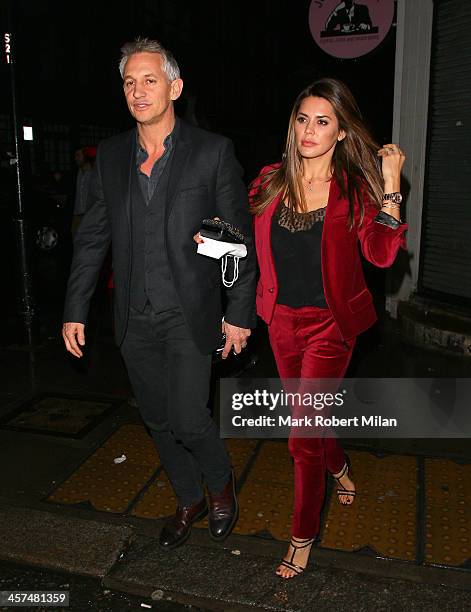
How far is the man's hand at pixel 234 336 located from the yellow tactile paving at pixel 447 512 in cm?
145

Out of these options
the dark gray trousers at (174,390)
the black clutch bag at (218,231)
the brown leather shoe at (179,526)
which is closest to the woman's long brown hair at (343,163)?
the black clutch bag at (218,231)

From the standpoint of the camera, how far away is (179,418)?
10.3 feet

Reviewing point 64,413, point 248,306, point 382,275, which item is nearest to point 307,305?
point 248,306

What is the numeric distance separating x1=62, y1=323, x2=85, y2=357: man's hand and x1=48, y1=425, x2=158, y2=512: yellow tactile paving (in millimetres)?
1080

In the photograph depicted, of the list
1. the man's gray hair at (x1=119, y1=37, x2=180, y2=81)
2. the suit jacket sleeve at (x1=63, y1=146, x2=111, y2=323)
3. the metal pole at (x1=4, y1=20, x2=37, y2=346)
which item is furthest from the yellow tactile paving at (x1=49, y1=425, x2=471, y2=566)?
the metal pole at (x1=4, y1=20, x2=37, y2=346)

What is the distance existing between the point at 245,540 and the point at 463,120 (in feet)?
16.6

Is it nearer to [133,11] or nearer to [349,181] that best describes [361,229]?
[349,181]

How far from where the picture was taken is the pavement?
306 centimetres

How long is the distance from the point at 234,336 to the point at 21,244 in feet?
13.9

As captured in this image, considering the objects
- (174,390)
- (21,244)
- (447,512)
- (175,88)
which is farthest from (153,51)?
(21,244)

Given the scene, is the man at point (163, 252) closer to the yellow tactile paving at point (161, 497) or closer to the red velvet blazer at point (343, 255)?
the red velvet blazer at point (343, 255)

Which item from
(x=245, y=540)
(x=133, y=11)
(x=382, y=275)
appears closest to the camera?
(x=245, y=540)

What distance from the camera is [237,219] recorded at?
10.0 feet

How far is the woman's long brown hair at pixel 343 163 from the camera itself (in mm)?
3039
